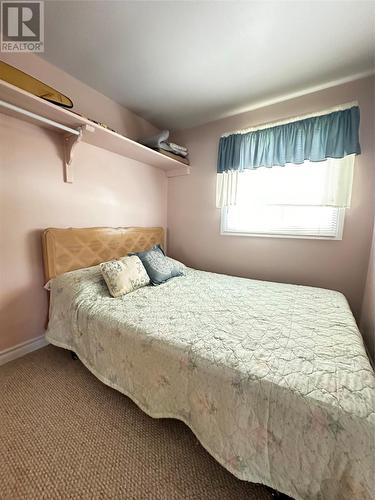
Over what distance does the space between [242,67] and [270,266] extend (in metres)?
1.92

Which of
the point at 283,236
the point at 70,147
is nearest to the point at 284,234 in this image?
the point at 283,236

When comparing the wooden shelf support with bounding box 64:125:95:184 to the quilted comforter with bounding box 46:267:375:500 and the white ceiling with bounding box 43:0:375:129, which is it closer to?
the white ceiling with bounding box 43:0:375:129

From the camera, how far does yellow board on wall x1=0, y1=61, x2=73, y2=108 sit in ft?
4.42

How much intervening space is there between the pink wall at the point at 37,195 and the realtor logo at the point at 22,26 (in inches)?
3.5

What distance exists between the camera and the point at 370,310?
5.38 feet

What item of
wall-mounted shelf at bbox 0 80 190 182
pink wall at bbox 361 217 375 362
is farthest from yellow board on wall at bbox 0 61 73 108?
pink wall at bbox 361 217 375 362

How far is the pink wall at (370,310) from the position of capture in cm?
151

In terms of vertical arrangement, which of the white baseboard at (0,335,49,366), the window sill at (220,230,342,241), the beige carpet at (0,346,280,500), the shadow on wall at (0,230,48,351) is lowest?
the beige carpet at (0,346,280,500)

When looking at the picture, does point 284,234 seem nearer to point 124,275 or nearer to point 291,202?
point 291,202

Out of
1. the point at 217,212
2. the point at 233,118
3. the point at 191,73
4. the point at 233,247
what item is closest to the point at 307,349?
the point at 233,247

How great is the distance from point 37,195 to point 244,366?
2.00m

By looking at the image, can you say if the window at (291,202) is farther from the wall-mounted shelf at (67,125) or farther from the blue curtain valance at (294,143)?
the wall-mounted shelf at (67,125)

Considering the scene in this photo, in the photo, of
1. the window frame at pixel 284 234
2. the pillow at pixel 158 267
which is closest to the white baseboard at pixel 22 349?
the pillow at pixel 158 267

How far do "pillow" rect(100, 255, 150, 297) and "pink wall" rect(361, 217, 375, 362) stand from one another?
1806 millimetres
